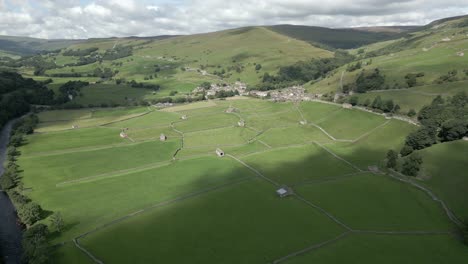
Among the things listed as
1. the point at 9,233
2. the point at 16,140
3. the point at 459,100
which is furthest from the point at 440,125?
the point at 16,140

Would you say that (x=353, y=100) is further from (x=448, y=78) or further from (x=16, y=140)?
(x=16, y=140)

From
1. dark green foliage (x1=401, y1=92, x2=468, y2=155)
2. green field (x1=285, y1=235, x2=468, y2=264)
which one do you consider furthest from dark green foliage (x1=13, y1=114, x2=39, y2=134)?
dark green foliage (x1=401, y1=92, x2=468, y2=155)

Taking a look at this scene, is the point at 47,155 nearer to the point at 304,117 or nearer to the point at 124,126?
the point at 124,126

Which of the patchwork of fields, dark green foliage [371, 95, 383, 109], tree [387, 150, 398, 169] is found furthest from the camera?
dark green foliage [371, 95, 383, 109]

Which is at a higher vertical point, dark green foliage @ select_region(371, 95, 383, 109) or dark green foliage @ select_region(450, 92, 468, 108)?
dark green foliage @ select_region(450, 92, 468, 108)

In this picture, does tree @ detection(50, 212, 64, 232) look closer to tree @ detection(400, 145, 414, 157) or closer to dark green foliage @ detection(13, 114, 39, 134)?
dark green foliage @ detection(13, 114, 39, 134)

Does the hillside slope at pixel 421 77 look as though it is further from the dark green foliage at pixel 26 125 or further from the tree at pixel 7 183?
the dark green foliage at pixel 26 125
